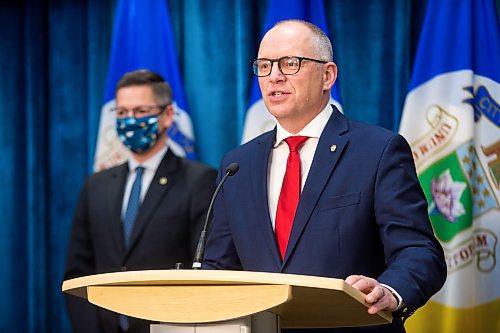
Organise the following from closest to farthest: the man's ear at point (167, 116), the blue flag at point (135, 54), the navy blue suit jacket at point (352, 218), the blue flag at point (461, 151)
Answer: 1. the navy blue suit jacket at point (352, 218)
2. the blue flag at point (461, 151)
3. the man's ear at point (167, 116)
4. the blue flag at point (135, 54)

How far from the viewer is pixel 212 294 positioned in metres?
1.86

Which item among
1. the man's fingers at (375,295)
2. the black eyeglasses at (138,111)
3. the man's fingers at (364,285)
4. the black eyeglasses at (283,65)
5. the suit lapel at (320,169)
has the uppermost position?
the black eyeglasses at (283,65)

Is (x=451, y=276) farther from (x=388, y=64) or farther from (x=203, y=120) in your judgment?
(x=203, y=120)

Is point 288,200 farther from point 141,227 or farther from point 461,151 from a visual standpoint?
point 461,151

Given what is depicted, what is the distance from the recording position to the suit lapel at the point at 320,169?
250 centimetres

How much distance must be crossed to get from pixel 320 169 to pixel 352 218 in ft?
0.60

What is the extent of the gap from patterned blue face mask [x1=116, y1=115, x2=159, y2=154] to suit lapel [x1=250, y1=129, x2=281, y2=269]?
5.00 feet

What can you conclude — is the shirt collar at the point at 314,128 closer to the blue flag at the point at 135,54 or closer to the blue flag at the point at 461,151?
the blue flag at the point at 461,151

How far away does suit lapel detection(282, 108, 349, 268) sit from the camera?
250 centimetres

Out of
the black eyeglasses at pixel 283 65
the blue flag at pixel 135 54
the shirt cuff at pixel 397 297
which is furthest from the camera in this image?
the blue flag at pixel 135 54

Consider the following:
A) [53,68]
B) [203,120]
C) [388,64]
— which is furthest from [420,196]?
[53,68]

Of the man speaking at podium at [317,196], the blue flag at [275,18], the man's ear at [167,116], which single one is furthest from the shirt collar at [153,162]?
the man speaking at podium at [317,196]

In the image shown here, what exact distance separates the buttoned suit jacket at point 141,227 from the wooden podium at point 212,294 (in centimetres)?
202

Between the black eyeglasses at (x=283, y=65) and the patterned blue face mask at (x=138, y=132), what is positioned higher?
the black eyeglasses at (x=283, y=65)
